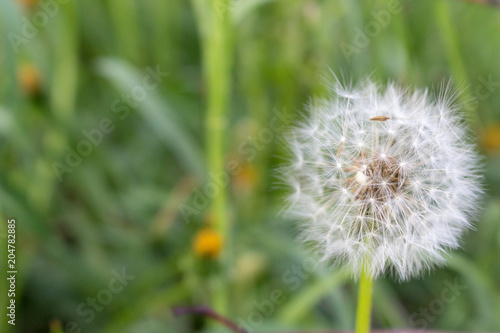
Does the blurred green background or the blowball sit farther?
the blurred green background

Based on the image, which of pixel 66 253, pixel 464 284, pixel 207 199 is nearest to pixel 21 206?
pixel 66 253

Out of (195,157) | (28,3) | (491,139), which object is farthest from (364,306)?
(28,3)

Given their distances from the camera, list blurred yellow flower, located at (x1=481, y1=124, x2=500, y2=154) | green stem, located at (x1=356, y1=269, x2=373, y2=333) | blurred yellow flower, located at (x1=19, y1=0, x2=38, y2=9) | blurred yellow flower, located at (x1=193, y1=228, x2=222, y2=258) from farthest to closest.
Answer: blurred yellow flower, located at (x1=19, y1=0, x2=38, y2=9), blurred yellow flower, located at (x1=481, y1=124, x2=500, y2=154), blurred yellow flower, located at (x1=193, y1=228, x2=222, y2=258), green stem, located at (x1=356, y1=269, x2=373, y2=333)

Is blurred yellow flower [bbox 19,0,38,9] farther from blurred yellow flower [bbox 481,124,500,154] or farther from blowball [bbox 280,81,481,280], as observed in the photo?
blurred yellow flower [bbox 481,124,500,154]

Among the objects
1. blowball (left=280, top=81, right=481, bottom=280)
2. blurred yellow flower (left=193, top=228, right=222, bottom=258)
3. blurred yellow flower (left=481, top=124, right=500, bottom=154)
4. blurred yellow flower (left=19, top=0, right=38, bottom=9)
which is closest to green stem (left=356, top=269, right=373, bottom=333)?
blowball (left=280, top=81, right=481, bottom=280)

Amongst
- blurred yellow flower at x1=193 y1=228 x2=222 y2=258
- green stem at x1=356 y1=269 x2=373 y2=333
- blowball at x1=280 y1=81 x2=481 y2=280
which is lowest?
green stem at x1=356 y1=269 x2=373 y2=333

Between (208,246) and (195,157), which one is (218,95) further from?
(208,246)

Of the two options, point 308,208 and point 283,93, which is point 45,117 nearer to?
point 283,93
